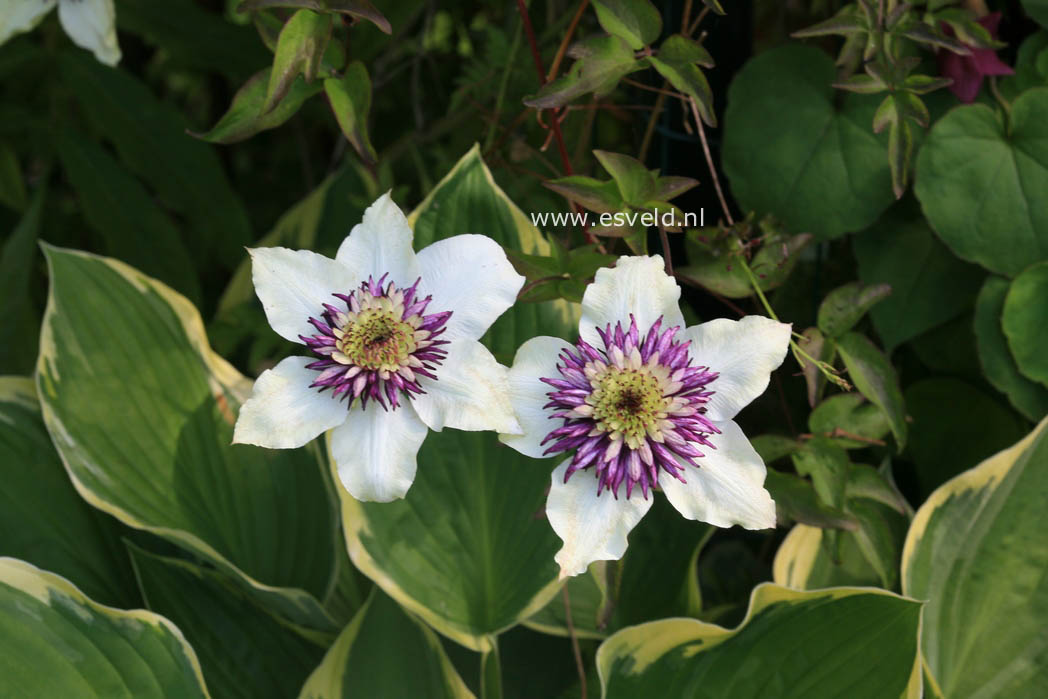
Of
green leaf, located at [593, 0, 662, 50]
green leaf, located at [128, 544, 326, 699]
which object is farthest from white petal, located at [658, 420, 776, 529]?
green leaf, located at [128, 544, 326, 699]

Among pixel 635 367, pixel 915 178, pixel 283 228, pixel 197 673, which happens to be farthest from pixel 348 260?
pixel 283 228

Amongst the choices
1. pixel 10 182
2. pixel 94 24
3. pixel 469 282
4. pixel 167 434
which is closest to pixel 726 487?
pixel 469 282

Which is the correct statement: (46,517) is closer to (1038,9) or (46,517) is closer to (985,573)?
(985,573)

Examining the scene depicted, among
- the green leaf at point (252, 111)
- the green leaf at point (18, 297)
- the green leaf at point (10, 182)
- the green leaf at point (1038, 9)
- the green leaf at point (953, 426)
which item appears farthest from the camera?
the green leaf at point (10, 182)

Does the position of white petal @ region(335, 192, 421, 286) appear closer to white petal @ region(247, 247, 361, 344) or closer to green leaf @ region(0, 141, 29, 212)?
white petal @ region(247, 247, 361, 344)

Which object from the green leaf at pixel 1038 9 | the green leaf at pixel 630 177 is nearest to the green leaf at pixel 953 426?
the green leaf at pixel 1038 9

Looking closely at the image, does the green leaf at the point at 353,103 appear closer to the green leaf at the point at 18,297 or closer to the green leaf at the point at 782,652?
the green leaf at the point at 782,652
